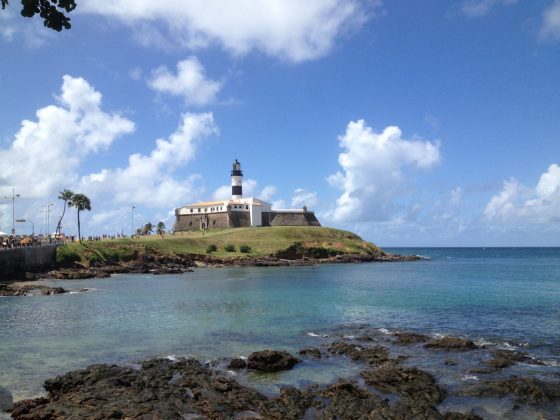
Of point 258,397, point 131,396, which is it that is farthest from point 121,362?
point 258,397

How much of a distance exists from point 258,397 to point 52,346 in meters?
14.0

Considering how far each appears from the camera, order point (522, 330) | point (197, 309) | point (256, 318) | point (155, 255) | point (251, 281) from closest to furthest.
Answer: point (522, 330), point (256, 318), point (197, 309), point (251, 281), point (155, 255)

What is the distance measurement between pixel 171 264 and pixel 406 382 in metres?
74.6

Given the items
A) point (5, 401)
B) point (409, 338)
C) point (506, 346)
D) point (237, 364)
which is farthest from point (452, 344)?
point (5, 401)

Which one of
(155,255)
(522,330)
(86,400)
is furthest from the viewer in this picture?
(155,255)

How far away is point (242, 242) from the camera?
107 metres

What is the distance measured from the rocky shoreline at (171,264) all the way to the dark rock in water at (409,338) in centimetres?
5307

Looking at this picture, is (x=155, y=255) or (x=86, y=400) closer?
(x=86, y=400)

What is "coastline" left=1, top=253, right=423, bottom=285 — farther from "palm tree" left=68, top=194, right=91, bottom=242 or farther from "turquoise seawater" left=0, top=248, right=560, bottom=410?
"palm tree" left=68, top=194, right=91, bottom=242

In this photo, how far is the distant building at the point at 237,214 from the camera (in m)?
130

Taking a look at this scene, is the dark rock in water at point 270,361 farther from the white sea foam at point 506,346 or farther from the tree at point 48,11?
the tree at point 48,11

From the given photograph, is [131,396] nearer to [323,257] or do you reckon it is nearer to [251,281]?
[251,281]

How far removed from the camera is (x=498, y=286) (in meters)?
56.5

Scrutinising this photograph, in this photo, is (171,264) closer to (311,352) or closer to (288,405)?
(311,352)
